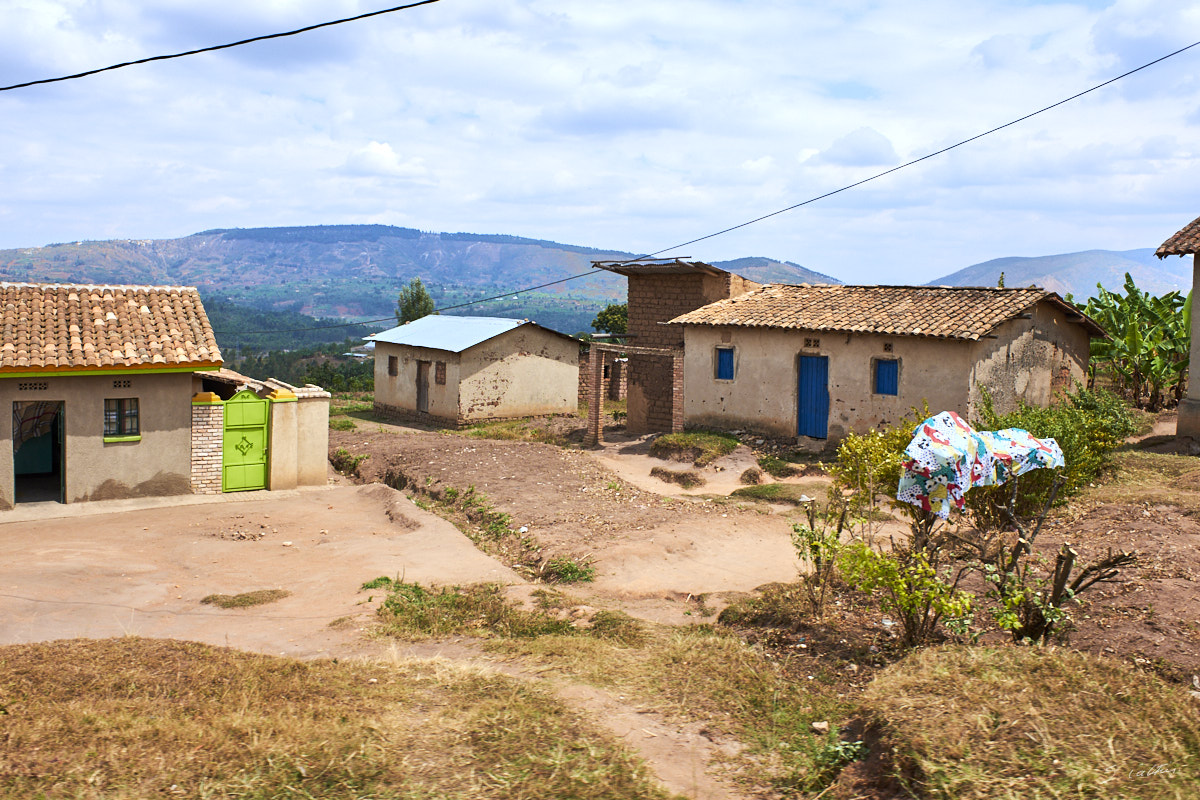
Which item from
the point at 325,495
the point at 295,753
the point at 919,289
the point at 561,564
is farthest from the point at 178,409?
the point at 919,289

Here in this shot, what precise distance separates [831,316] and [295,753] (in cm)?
1700

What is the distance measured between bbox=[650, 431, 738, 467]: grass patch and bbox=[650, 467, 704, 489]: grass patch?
76 centimetres

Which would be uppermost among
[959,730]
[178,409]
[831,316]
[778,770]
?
[831,316]

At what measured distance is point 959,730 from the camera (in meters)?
5.49

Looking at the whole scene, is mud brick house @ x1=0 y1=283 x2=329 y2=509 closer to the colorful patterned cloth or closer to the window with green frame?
the window with green frame

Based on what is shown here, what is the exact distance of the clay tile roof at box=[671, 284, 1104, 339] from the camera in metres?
19.0

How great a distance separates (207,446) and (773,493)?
9850 millimetres

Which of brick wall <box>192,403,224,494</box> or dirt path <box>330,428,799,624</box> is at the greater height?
brick wall <box>192,403,224,494</box>

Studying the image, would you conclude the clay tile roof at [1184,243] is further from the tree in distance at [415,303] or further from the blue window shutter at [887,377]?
the tree in distance at [415,303]

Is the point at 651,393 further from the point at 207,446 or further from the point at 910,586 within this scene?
the point at 910,586

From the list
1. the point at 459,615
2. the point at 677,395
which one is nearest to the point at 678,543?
the point at 459,615

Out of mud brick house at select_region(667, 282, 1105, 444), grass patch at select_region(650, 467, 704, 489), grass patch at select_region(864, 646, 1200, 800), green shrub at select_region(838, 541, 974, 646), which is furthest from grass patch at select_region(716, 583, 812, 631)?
mud brick house at select_region(667, 282, 1105, 444)

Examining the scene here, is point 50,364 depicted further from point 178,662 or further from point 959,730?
point 959,730

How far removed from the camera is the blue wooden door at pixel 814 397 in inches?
802
